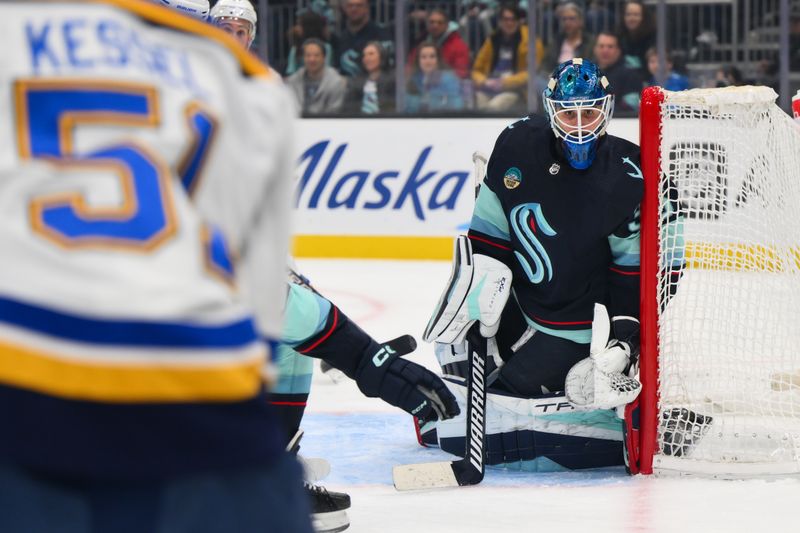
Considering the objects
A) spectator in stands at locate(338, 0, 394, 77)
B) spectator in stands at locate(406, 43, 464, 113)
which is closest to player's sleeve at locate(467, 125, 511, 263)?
spectator in stands at locate(406, 43, 464, 113)

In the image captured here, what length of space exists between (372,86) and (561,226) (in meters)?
4.54

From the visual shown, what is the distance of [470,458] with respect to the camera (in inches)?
117

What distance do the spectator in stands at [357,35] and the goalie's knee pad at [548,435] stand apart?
15.3 feet

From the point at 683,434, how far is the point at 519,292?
0.48m

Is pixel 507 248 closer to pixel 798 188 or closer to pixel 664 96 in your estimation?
pixel 664 96

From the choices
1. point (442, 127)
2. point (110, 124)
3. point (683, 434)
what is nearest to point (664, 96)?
point (683, 434)

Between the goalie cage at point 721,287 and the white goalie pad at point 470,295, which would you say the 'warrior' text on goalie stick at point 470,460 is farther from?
the goalie cage at point 721,287

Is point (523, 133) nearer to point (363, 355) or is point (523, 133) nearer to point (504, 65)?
point (363, 355)

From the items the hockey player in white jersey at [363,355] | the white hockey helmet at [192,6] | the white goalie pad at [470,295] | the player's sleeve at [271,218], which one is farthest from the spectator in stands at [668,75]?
the player's sleeve at [271,218]

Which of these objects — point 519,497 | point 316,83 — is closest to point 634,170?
point 519,497

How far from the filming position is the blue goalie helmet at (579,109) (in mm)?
2945

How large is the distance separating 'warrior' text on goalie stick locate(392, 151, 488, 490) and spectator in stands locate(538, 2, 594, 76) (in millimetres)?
4405

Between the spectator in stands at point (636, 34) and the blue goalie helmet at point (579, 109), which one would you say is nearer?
the blue goalie helmet at point (579, 109)

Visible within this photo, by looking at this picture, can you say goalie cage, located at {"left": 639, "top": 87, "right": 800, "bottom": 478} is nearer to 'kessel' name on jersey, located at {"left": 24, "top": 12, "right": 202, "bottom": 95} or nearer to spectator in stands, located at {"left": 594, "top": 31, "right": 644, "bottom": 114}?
'kessel' name on jersey, located at {"left": 24, "top": 12, "right": 202, "bottom": 95}
